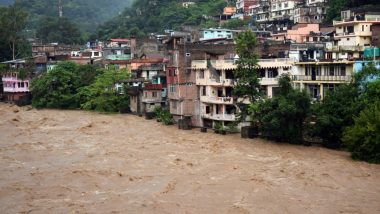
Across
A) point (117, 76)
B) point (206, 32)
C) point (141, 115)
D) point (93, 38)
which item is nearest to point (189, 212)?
point (141, 115)

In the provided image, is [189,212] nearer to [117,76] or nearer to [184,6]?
[117,76]

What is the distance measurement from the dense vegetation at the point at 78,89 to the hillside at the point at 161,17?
1968cm

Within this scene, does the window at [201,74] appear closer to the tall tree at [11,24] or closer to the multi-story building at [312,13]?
the multi-story building at [312,13]

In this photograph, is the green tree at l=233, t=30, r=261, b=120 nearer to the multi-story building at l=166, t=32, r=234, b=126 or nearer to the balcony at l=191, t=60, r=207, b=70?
the balcony at l=191, t=60, r=207, b=70

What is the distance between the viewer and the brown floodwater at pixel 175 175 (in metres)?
15.4

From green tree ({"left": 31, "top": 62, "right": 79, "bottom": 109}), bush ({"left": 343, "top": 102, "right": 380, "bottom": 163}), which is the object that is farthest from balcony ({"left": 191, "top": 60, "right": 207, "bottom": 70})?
green tree ({"left": 31, "top": 62, "right": 79, "bottom": 109})

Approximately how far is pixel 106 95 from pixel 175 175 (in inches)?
780

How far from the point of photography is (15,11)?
2149 inches

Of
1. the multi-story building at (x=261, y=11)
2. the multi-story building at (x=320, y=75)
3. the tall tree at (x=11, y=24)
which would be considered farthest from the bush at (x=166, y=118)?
the tall tree at (x=11, y=24)

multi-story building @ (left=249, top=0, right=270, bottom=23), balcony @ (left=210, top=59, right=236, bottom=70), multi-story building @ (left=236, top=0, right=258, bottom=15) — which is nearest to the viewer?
balcony @ (left=210, top=59, right=236, bottom=70)

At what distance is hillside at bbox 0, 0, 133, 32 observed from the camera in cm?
8856

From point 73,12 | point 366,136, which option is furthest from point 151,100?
point 73,12

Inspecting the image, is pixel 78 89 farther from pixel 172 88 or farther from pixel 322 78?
pixel 322 78

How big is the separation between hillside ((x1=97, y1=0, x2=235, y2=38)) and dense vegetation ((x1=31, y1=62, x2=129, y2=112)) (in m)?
19.7
